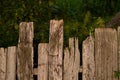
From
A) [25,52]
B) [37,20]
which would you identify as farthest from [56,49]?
[37,20]

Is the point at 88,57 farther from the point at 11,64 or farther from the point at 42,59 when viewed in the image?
the point at 11,64

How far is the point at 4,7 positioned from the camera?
A: 6.95m

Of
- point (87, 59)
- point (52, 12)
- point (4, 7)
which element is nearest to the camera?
point (87, 59)

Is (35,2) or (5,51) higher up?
(35,2)

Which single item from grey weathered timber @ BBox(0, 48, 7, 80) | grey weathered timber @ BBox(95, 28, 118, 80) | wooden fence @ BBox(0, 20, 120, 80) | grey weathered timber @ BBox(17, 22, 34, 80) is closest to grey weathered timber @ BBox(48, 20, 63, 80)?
wooden fence @ BBox(0, 20, 120, 80)

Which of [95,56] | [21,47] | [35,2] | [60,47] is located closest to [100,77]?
[95,56]

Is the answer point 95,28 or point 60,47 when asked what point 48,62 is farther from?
point 95,28

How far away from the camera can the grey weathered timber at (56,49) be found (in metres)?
5.91

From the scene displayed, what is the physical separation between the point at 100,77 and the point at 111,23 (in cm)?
110

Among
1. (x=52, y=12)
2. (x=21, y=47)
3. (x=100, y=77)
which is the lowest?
(x=100, y=77)

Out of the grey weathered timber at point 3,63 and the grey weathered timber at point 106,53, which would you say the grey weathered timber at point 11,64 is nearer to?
the grey weathered timber at point 3,63

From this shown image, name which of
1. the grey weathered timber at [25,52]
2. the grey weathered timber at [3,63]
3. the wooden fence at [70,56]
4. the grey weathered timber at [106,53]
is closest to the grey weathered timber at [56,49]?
the wooden fence at [70,56]

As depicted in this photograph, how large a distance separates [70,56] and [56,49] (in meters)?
0.20

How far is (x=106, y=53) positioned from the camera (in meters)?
5.94
